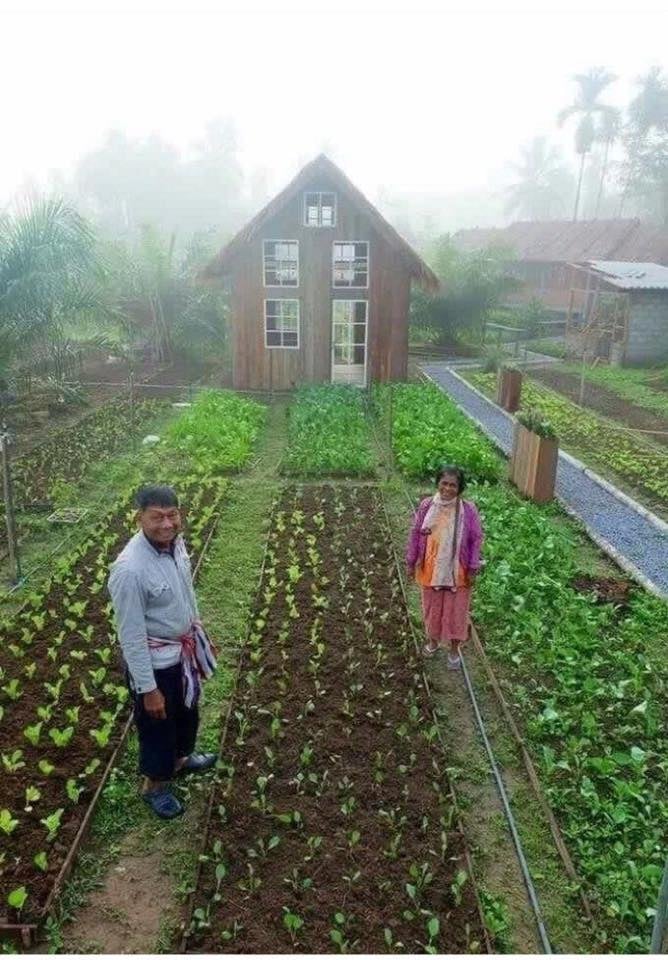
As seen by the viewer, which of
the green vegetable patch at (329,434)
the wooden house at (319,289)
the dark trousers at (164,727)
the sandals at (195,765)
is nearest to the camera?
the dark trousers at (164,727)

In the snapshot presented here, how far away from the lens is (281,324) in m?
17.0

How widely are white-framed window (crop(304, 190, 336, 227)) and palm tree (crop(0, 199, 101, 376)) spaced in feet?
19.0

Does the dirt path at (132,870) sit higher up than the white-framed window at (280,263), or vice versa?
the white-framed window at (280,263)

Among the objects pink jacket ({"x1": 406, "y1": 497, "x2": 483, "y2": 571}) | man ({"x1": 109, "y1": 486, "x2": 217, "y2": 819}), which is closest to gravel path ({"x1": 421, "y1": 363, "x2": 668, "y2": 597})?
pink jacket ({"x1": 406, "y1": 497, "x2": 483, "y2": 571})

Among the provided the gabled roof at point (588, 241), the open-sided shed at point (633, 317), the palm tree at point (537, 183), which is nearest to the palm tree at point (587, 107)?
the gabled roof at point (588, 241)

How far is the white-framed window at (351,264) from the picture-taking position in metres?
16.5

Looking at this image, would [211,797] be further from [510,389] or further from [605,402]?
[605,402]

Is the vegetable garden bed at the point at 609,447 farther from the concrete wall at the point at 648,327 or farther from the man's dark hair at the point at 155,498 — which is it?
the man's dark hair at the point at 155,498

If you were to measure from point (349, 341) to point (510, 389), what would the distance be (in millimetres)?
4254

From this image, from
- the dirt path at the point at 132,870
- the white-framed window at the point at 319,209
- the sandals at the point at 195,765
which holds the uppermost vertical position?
the white-framed window at the point at 319,209

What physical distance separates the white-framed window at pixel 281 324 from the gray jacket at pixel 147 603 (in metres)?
13.8

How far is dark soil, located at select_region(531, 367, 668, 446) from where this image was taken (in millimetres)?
14016

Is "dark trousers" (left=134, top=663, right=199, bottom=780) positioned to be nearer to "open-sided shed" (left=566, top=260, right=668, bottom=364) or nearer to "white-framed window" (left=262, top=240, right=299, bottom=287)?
"white-framed window" (left=262, top=240, right=299, bottom=287)

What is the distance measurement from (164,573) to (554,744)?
2840 millimetres
